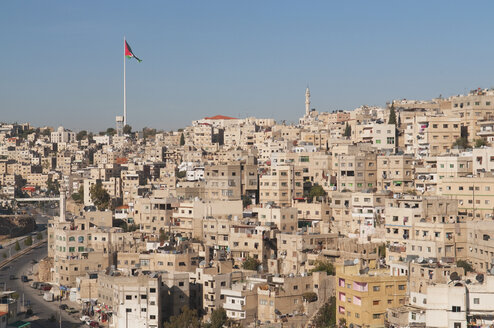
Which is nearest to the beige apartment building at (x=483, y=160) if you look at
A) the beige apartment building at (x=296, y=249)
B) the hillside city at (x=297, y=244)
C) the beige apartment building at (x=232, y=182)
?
the hillside city at (x=297, y=244)

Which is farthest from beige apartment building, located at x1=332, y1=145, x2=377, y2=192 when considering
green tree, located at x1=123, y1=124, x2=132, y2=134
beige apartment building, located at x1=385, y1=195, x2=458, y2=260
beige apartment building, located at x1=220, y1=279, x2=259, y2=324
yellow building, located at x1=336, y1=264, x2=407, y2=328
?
green tree, located at x1=123, y1=124, x2=132, y2=134

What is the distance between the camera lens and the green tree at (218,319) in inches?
1248

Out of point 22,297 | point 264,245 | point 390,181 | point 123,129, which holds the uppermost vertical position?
point 123,129

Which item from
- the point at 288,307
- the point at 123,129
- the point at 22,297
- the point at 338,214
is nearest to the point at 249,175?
the point at 338,214

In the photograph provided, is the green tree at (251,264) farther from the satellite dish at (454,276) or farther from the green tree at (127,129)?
the green tree at (127,129)

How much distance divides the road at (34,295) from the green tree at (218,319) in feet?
22.6

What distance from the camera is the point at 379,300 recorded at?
28.8 metres

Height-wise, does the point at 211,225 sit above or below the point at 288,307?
above

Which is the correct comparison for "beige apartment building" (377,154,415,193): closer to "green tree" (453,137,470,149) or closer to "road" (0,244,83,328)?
"green tree" (453,137,470,149)

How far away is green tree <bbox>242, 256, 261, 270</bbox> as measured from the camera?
120ft

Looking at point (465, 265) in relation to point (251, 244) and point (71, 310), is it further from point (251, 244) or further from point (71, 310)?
point (71, 310)

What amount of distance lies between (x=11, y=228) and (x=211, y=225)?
3593 centimetres

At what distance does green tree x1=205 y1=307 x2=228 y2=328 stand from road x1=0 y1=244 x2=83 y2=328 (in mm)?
6899

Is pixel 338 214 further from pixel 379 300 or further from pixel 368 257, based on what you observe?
pixel 379 300
